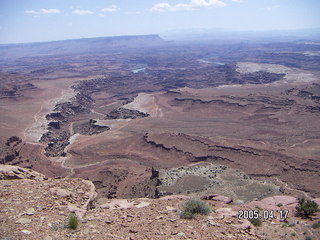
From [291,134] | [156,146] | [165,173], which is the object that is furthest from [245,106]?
[165,173]

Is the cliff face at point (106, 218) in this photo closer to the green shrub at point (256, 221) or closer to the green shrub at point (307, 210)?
the green shrub at point (256, 221)

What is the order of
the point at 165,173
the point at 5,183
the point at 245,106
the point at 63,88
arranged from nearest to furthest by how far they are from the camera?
the point at 5,183
the point at 165,173
the point at 245,106
the point at 63,88

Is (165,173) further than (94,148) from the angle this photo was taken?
No

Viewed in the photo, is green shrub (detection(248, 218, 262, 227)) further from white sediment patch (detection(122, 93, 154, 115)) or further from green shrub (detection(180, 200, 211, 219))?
white sediment patch (detection(122, 93, 154, 115))

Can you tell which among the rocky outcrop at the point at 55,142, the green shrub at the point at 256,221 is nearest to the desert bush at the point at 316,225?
the green shrub at the point at 256,221

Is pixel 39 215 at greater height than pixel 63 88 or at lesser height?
greater

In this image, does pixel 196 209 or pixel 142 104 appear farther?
pixel 142 104

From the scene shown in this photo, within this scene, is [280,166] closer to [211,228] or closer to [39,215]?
[211,228]

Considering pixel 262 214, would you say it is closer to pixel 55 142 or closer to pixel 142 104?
pixel 55 142

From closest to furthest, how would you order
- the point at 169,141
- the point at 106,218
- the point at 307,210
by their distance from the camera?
the point at 106,218, the point at 307,210, the point at 169,141

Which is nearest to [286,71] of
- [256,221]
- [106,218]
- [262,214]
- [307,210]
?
[307,210]
